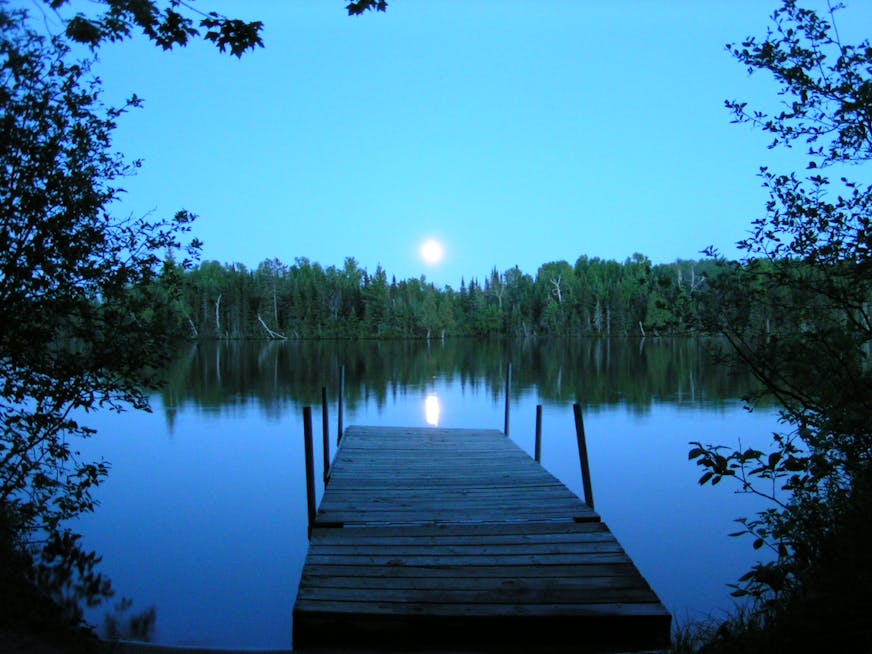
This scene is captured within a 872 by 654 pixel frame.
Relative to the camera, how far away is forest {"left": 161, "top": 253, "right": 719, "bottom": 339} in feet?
320

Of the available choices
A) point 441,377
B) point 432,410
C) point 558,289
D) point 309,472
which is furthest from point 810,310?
point 558,289

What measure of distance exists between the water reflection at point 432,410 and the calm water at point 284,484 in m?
0.28

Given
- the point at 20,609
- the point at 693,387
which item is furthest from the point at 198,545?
the point at 693,387

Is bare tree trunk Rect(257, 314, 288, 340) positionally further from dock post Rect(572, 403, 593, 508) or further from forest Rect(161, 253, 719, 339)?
dock post Rect(572, 403, 593, 508)

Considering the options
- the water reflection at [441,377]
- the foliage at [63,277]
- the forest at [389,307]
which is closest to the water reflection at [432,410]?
the water reflection at [441,377]

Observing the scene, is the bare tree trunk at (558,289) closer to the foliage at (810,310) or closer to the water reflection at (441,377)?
the water reflection at (441,377)

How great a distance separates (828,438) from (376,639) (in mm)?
3079

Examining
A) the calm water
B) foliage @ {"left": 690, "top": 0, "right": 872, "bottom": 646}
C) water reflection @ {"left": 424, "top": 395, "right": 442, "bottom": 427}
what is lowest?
water reflection @ {"left": 424, "top": 395, "right": 442, "bottom": 427}

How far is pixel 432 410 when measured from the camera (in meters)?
23.6

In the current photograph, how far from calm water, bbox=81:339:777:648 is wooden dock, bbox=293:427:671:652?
1393 mm

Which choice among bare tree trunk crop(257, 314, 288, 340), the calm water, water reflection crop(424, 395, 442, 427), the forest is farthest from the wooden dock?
bare tree trunk crop(257, 314, 288, 340)

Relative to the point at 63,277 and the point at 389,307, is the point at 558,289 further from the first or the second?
the point at 63,277

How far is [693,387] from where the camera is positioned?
2822 cm

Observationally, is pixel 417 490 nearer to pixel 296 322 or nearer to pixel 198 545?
pixel 198 545
